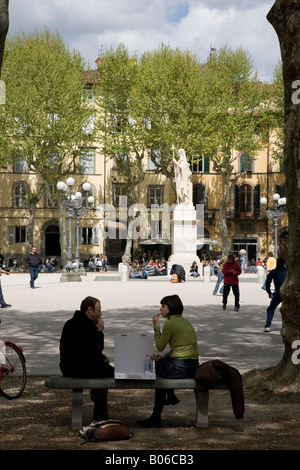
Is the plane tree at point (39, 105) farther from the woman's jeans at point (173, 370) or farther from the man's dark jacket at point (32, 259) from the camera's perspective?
the woman's jeans at point (173, 370)

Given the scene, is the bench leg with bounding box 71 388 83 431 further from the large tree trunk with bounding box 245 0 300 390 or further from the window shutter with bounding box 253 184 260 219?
the window shutter with bounding box 253 184 260 219

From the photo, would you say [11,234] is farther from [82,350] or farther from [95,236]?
[82,350]

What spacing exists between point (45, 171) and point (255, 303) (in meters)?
30.8

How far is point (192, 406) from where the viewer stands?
6.97m

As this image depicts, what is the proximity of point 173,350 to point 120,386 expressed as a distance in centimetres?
63

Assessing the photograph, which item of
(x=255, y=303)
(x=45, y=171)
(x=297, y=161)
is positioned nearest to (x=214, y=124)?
(x=45, y=171)

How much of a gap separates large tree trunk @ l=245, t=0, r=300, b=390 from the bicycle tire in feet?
8.46

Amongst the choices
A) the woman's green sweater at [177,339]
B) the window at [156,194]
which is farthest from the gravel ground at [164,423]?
the window at [156,194]

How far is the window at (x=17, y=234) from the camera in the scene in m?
54.5

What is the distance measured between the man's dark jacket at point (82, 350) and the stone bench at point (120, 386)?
0.10 m

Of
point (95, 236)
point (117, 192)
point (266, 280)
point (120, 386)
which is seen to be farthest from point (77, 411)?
point (117, 192)

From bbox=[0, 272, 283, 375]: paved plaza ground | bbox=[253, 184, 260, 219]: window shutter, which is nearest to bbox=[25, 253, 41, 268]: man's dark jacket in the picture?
bbox=[0, 272, 283, 375]: paved plaza ground

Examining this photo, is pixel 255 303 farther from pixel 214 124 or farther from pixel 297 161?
pixel 214 124

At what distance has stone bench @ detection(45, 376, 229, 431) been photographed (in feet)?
19.2
